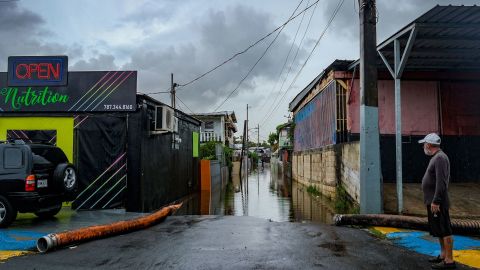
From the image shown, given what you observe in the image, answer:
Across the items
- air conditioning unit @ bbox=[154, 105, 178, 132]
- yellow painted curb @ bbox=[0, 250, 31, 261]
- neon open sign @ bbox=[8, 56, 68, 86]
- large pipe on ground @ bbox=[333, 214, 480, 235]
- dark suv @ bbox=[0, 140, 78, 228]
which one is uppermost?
neon open sign @ bbox=[8, 56, 68, 86]

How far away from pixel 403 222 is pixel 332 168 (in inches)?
368

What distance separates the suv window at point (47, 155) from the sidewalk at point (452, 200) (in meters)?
8.28

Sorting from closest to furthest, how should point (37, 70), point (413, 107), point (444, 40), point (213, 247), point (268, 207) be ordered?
point (213, 247), point (444, 40), point (37, 70), point (268, 207), point (413, 107)

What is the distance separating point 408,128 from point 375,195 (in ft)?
26.6

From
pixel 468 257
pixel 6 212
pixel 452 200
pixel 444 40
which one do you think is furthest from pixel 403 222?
pixel 6 212

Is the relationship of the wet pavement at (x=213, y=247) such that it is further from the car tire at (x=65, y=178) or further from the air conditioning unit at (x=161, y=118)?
the air conditioning unit at (x=161, y=118)

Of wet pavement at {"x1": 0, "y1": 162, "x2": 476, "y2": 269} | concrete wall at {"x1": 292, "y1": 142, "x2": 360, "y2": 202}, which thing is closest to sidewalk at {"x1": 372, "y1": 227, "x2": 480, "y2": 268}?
wet pavement at {"x1": 0, "y1": 162, "x2": 476, "y2": 269}

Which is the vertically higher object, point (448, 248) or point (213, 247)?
point (448, 248)

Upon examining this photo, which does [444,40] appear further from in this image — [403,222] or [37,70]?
[37,70]

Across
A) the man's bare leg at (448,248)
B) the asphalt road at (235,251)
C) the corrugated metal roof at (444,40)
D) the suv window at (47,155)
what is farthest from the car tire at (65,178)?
the corrugated metal roof at (444,40)

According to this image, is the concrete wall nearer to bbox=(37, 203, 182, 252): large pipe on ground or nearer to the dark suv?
bbox=(37, 203, 182, 252): large pipe on ground

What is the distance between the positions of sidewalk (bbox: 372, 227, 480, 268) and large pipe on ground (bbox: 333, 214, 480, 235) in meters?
0.16

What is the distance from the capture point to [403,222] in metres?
8.78

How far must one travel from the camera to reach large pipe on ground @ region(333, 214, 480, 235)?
26.9 ft
